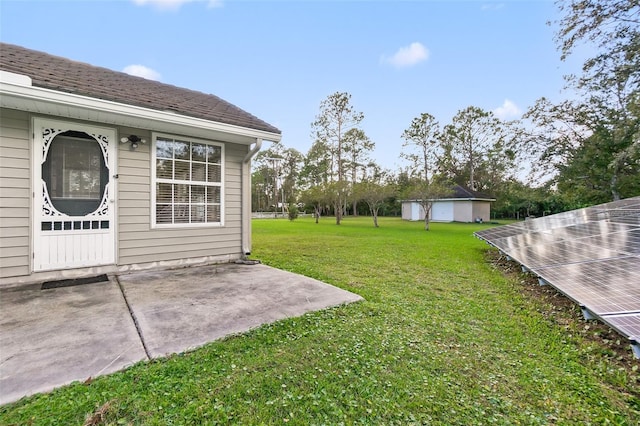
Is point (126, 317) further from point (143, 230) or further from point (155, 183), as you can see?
point (155, 183)

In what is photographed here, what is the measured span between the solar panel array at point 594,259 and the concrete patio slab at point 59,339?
3809mm

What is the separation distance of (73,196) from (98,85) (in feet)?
5.47

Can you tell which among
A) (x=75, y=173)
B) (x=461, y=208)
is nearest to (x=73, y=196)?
(x=75, y=173)

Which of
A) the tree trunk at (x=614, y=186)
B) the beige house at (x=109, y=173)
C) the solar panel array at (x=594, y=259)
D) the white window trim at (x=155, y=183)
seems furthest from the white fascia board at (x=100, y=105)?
the tree trunk at (x=614, y=186)

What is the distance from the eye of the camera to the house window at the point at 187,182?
4.79 meters

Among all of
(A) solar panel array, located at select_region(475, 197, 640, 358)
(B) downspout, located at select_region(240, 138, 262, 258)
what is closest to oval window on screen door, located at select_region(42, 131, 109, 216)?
(B) downspout, located at select_region(240, 138, 262, 258)

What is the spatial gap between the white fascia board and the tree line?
1167 centimetres

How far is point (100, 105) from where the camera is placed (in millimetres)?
3764

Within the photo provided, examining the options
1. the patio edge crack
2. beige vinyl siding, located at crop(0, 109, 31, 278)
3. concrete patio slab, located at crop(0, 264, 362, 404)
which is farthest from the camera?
beige vinyl siding, located at crop(0, 109, 31, 278)

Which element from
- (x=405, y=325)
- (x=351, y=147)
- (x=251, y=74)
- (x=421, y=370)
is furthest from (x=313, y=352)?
(x=351, y=147)

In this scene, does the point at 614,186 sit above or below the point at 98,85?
below

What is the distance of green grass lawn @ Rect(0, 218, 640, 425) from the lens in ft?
5.20

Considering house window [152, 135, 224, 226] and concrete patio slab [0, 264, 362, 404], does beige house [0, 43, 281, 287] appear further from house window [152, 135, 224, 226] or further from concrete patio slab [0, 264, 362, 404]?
concrete patio slab [0, 264, 362, 404]

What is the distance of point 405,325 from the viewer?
286cm
